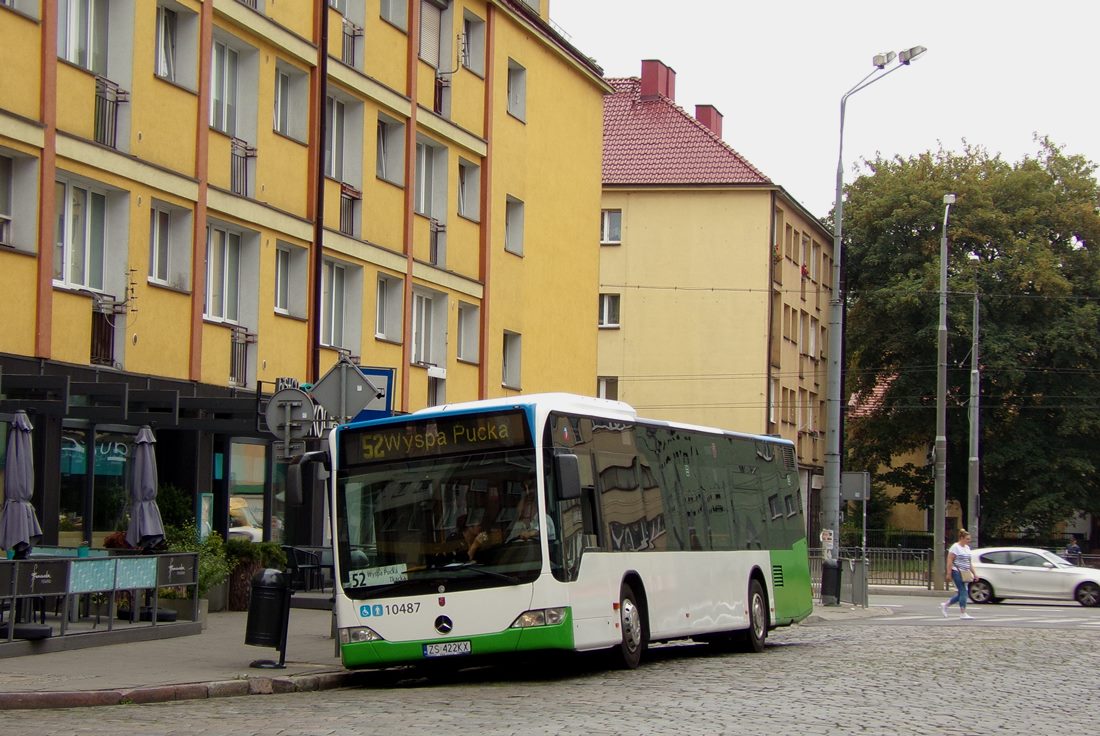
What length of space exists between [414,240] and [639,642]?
16328 mm

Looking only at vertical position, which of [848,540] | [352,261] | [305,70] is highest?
[305,70]

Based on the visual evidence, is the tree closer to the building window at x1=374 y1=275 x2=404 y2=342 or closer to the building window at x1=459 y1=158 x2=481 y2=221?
the building window at x1=459 y1=158 x2=481 y2=221

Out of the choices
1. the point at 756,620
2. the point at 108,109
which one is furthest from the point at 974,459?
the point at 108,109

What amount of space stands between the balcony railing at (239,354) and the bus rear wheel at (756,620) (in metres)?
→ 9.15

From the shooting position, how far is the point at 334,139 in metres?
30.2

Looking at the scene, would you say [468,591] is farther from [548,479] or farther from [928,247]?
[928,247]

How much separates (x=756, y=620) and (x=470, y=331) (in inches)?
591

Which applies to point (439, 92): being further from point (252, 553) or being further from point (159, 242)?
point (252, 553)

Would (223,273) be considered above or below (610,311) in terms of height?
below

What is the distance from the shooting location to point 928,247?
63.3 meters

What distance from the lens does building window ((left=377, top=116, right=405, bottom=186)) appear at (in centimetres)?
3195

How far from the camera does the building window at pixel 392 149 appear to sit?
3195 centimetres

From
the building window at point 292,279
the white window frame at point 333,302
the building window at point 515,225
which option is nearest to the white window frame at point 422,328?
the white window frame at point 333,302

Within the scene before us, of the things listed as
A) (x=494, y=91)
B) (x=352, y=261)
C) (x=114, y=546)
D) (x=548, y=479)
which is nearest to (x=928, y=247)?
(x=494, y=91)
